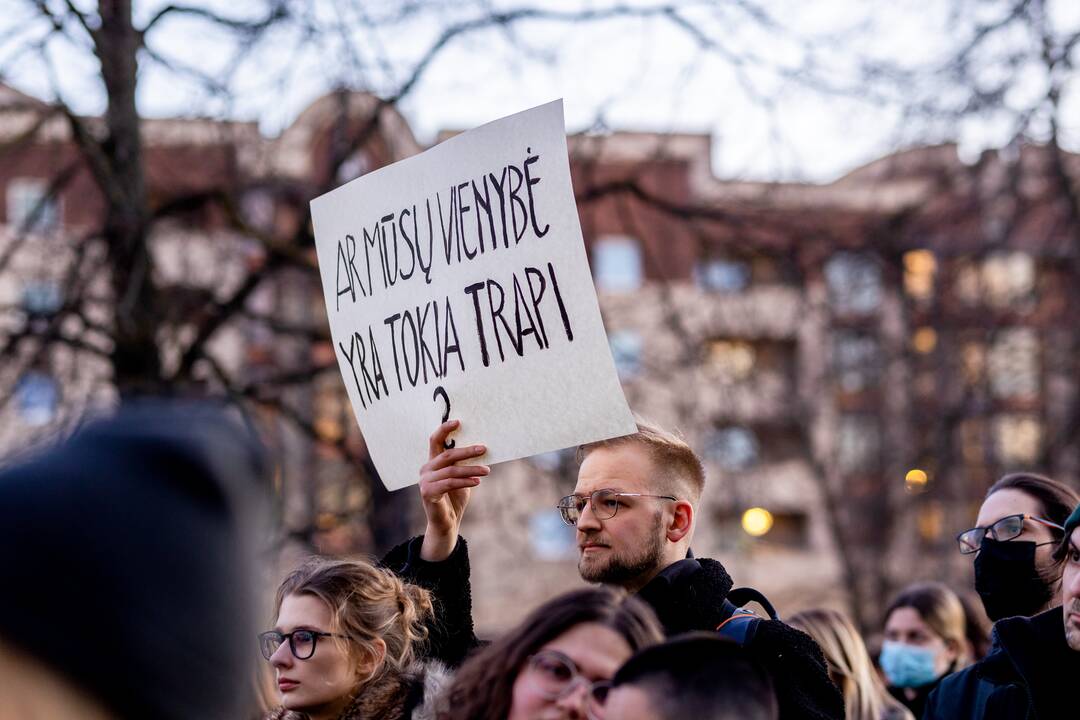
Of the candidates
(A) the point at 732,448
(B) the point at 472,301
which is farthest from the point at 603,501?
(A) the point at 732,448

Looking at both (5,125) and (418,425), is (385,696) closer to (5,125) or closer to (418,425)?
(418,425)

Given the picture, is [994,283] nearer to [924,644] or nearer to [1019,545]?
[924,644]

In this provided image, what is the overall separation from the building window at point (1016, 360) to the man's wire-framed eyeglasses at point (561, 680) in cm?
1407

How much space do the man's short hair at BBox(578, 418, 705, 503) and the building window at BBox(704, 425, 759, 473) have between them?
10.0 metres

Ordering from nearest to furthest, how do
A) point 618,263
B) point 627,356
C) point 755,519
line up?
1. point 627,356
2. point 755,519
3. point 618,263

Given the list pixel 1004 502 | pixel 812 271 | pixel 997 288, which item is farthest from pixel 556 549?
pixel 1004 502

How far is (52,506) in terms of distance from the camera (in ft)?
3.88

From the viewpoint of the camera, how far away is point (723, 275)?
1342cm

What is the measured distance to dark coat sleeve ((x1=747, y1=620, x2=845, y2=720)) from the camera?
3.19 metres

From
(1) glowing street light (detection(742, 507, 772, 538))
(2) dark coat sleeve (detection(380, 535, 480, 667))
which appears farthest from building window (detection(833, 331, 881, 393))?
(2) dark coat sleeve (detection(380, 535, 480, 667))

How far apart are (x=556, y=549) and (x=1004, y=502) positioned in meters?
34.5

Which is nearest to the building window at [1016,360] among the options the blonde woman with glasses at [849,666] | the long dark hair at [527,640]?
the blonde woman with glasses at [849,666]

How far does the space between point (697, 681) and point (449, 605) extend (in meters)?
1.43

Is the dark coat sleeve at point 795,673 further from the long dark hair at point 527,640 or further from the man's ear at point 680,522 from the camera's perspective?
the long dark hair at point 527,640
